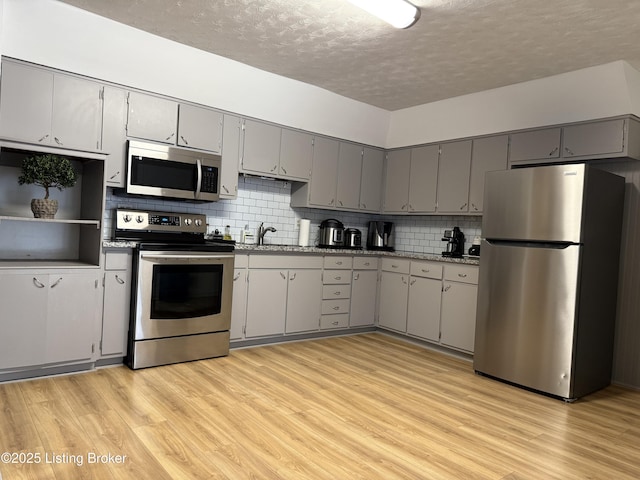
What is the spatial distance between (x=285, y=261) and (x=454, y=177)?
2082 millimetres

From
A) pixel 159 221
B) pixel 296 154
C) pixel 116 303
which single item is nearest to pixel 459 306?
pixel 296 154

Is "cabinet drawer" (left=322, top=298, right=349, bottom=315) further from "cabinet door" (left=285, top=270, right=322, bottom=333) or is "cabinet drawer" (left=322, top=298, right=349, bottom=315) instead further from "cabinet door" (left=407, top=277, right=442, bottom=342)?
"cabinet door" (left=407, top=277, right=442, bottom=342)

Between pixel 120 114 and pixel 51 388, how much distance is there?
7.14 feet

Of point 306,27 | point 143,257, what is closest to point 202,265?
point 143,257

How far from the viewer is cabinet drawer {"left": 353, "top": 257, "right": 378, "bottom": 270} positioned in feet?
18.0

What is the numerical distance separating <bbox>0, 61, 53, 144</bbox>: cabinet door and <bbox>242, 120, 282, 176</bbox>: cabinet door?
5.72ft

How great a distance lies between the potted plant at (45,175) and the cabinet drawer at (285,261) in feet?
5.71

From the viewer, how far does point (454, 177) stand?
5.23 m

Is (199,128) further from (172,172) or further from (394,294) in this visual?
(394,294)

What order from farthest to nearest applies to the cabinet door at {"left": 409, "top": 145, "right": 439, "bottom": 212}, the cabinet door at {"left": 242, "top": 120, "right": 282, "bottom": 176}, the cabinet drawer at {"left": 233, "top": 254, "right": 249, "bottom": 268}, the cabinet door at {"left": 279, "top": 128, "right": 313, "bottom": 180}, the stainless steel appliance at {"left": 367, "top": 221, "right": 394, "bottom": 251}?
1. the stainless steel appliance at {"left": 367, "top": 221, "right": 394, "bottom": 251}
2. the cabinet door at {"left": 409, "top": 145, "right": 439, "bottom": 212}
3. the cabinet door at {"left": 279, "top": 128, "right": 313, "bottom": 180}
4. the cabinet door at {"left": 242, "top": 120, "right": 282, "bottom": 176}
5. the cabinet drawer at {"left": 233, "top": 254, "right": 249, "bottom": 268}

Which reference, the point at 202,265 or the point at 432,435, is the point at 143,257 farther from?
the point at 432,435

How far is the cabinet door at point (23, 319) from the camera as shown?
324 cm

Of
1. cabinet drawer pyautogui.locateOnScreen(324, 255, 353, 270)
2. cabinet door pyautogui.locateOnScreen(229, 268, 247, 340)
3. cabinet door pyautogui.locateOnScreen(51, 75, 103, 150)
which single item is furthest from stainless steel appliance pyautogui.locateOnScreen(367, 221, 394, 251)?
cabinet door pyautogui.locateOnScreen(51, 75, 103, 150)

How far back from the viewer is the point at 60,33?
3553 millimetres
